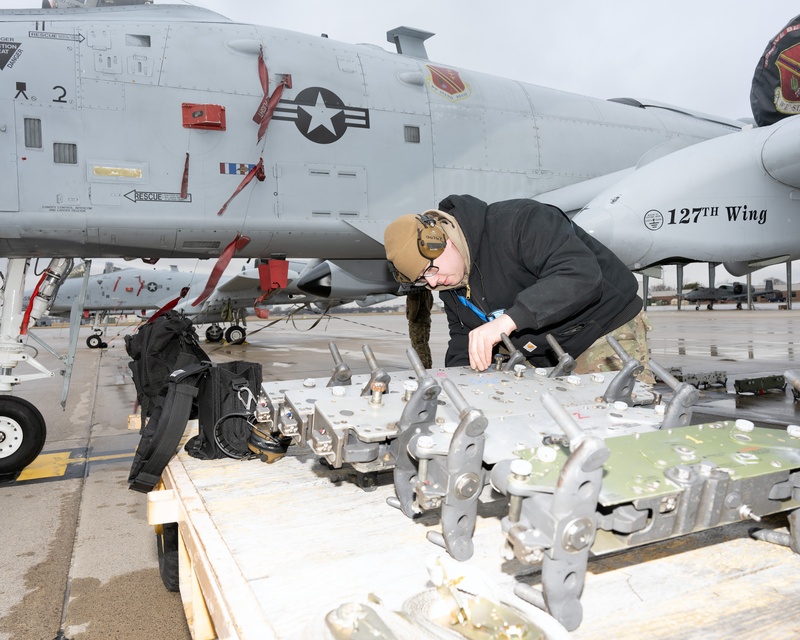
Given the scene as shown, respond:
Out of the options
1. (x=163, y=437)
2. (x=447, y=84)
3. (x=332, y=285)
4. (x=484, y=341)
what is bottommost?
(x=163, y=437)

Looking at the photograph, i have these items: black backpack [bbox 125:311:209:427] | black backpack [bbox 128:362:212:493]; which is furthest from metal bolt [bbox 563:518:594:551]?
black backpack [bbox 125:311:209:427]

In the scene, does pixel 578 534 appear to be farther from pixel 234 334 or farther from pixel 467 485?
pixel 234 334

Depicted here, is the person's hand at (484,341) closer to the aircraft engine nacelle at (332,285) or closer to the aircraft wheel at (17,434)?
the aircraft wheel at (17,434)

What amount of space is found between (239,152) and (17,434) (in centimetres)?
261

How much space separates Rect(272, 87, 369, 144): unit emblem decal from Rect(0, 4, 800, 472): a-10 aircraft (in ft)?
0.04

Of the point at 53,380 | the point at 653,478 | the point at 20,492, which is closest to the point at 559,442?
the point at 653,478

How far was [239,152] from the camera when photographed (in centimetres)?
466

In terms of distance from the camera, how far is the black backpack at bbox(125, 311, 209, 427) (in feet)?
10.6

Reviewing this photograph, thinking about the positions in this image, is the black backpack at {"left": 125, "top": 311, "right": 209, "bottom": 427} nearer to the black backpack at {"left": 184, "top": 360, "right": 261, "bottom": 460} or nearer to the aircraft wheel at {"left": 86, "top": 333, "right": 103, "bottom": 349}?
the black backpack at {"left": 184, "top": 360, "right": 261, "bottom": 460}

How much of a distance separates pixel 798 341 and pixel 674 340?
2.59 m

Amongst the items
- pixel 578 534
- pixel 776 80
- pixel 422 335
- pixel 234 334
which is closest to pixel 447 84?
pixel 776 80

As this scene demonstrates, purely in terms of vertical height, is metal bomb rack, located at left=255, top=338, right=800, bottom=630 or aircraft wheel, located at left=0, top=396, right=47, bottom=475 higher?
metal bomb rack, located at left=255, top=338, right=800, bottom=630

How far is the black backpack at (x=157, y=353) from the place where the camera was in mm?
3227

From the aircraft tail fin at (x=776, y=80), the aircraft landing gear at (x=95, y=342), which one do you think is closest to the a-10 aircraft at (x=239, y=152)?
the aircraft tail fin at (x=776, y=80)
